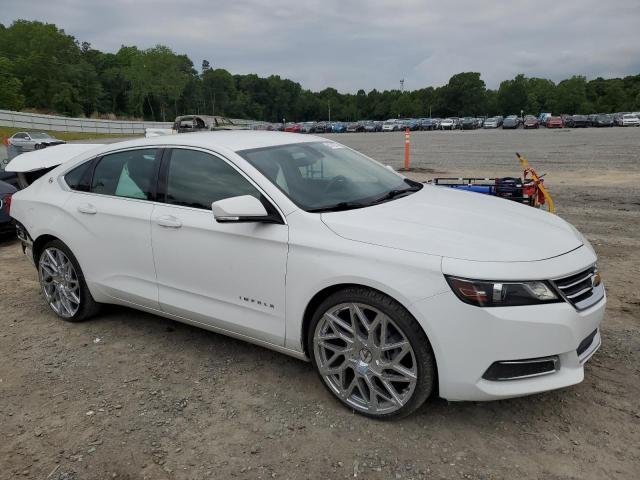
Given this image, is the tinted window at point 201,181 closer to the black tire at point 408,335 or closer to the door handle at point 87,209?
the door handle at point 87,209

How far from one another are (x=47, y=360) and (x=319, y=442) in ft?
7.50

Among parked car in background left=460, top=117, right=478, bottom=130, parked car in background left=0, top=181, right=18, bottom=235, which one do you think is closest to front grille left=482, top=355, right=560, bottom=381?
parked car in background left=0, top=181, right=18, bottom=235

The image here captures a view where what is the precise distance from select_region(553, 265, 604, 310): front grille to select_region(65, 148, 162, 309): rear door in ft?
8.86

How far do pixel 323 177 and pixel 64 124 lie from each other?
2173 inches

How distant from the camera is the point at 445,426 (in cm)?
296

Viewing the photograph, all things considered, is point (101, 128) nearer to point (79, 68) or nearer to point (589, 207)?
point (79, 68)

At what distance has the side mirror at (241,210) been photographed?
3.08 m

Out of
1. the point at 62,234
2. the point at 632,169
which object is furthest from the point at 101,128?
the point at 62,234

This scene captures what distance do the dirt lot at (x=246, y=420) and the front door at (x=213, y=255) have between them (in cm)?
42

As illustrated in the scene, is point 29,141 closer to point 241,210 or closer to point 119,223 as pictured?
point 119,223

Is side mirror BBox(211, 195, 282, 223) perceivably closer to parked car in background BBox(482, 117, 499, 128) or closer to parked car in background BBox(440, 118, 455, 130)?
parked car in background BBox(482, 117, 499, 128)

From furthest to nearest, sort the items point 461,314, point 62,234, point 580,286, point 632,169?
point 632,169
point 62,234
point 580,286
point 461,314

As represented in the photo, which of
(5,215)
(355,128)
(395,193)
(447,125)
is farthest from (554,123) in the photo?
(395,193)

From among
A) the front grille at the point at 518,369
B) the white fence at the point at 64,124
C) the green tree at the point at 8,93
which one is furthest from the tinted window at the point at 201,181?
the green tree at the point at 8,93
